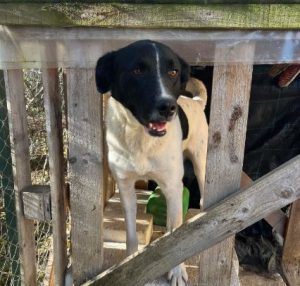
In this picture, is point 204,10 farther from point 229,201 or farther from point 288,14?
point 229,201

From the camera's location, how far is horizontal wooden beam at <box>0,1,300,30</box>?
188 centimetres

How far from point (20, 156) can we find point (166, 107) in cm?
95

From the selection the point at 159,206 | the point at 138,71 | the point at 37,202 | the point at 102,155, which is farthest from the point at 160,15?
the point at 159,206

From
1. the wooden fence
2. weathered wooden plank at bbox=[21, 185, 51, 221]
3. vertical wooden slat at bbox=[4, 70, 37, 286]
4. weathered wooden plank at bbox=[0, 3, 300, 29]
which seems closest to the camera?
weathered wooden plank at bbox=[0, 3, 300, 29]

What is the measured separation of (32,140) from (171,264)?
229 centimetres

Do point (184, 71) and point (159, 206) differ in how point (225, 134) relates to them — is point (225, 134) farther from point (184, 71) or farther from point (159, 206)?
point (159, 206)

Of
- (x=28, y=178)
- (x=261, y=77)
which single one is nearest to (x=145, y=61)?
(x=28, y=178)

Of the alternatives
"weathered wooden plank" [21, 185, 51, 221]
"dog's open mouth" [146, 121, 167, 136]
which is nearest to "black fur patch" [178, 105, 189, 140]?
"dog's open mouth" [146, 121, 167, 136]

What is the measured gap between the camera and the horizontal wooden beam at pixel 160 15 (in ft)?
6.15

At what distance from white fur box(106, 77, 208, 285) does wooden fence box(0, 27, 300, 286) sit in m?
0.14

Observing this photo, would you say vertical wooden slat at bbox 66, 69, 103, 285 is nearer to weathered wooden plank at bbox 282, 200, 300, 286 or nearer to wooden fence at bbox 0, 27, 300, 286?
wooden fence at bbox 0, 27, 300, 286

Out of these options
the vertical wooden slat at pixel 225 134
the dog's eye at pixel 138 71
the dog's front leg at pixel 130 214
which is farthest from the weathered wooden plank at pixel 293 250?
the dog's eye at pixel 138 71

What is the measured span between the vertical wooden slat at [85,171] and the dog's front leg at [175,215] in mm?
387

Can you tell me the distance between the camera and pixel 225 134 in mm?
2189
